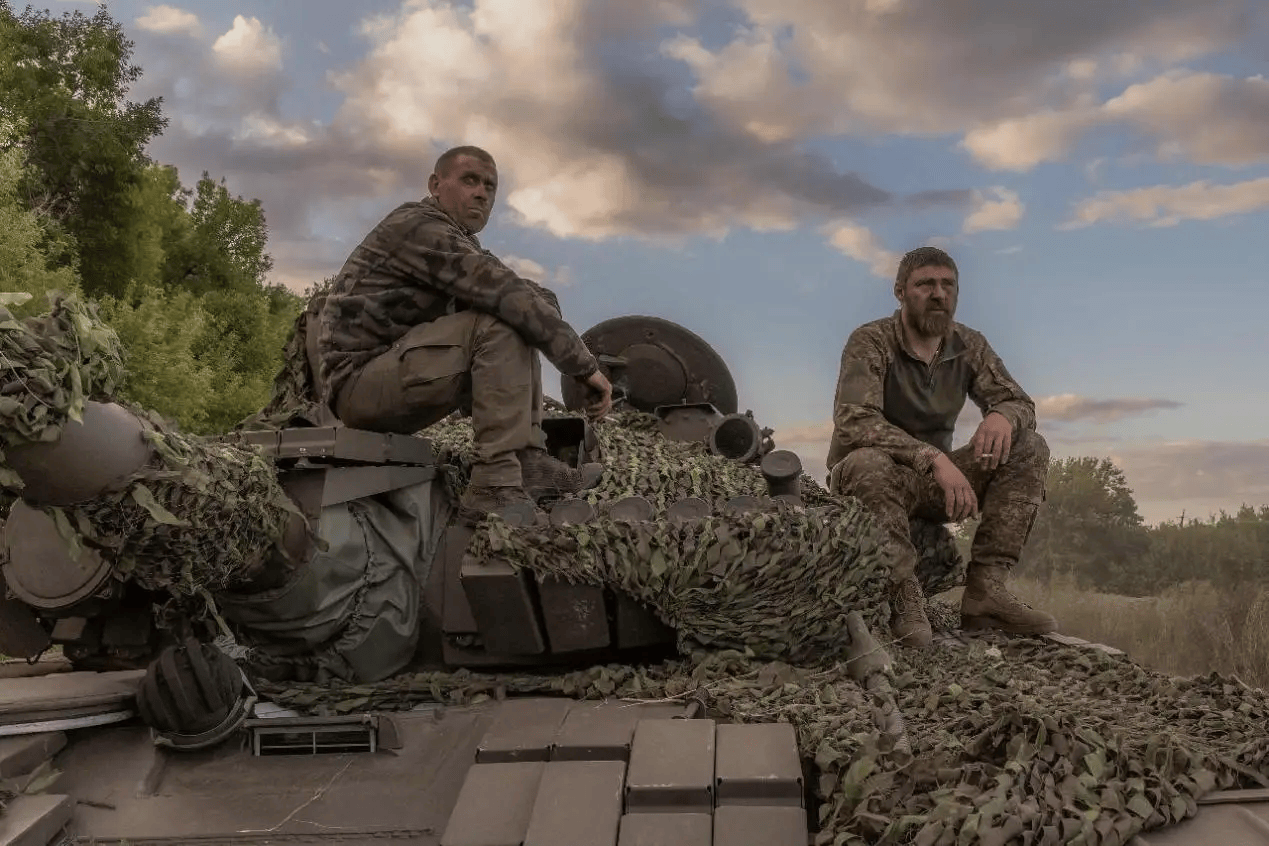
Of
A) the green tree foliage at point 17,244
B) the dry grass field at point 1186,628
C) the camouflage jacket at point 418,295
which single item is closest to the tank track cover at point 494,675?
the camouflage jacket at point 418,295

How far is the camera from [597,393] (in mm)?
5672

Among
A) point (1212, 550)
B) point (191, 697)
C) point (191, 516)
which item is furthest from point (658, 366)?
point (1212, 550)

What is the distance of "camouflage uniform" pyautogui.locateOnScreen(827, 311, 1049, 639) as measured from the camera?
604 centimetres

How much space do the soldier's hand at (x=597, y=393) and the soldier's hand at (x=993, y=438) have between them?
1848 millimetres

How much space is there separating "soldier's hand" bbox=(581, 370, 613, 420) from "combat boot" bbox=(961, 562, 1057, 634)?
223 cm

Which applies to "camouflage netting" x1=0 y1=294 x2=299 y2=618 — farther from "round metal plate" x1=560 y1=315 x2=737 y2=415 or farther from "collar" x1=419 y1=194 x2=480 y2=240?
"round metal plate" x1=560 y1=315 x2=737 y2=415

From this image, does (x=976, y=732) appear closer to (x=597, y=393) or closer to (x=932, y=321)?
(x=597, y=393)

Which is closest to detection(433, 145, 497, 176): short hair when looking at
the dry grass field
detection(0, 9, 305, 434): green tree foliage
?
the dry grass field

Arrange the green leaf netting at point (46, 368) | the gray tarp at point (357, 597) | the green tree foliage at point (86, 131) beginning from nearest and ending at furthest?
the green leaf netting at point (46, 368) → the gray tarp at point (357, 597) → the green tree foliage at point (86, 131)

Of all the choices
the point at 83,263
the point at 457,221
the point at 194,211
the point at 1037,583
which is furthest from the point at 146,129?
the point at 457,221

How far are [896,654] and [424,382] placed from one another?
2.31 metres

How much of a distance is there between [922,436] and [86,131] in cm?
2294

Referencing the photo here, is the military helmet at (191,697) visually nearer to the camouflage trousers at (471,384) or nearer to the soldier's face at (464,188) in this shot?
the camouflage trousers at (471,384)

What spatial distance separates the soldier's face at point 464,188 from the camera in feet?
18.6
